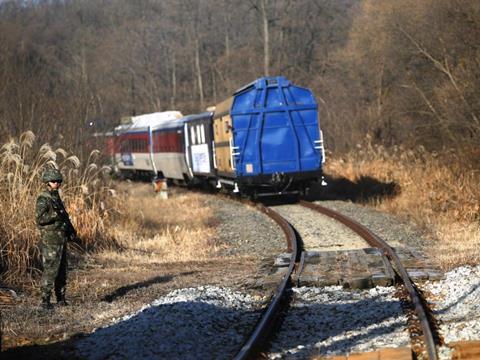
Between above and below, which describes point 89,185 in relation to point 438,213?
above

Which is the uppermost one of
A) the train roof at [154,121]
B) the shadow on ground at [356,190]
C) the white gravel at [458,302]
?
the train roof at [154,121]

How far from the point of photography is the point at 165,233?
704 inches

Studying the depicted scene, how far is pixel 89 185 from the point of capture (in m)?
17.4

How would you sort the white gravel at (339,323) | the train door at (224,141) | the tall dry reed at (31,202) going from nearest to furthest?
1. the white gravel at (339,323)
2. the tall dry reed at (31,202)
3. the train door at (224,141)

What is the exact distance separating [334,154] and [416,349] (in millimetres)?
27218

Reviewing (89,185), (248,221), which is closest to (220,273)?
(89,185)

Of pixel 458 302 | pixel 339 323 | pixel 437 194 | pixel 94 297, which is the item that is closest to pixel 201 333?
pixel 339 323

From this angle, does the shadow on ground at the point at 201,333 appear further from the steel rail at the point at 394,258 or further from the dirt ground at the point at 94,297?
the steel rail at the point at 394,258

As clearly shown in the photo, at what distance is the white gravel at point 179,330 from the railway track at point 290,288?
216mm

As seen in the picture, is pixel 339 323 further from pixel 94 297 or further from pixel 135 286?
pixel 135 286

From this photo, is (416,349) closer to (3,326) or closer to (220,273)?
(3,326)

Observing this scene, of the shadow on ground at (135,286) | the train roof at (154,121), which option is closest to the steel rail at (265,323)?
the shadow on ground at (135,286)

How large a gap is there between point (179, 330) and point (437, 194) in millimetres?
12729

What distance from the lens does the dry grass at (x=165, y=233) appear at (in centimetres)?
1486
